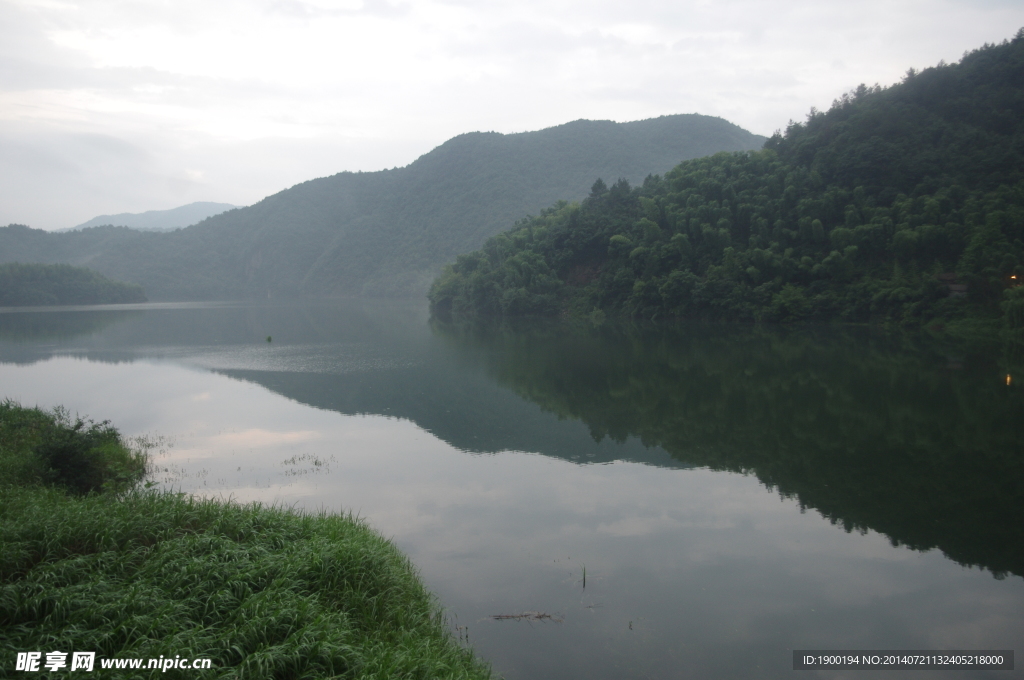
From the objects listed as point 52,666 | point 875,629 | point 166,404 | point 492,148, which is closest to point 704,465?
point 875,629

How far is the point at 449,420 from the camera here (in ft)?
51.1

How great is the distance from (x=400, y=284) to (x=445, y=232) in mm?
11454

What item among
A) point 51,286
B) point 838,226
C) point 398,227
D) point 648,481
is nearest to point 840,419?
point 648,481

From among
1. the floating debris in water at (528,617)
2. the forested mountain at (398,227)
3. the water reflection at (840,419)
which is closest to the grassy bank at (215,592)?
the floating debris in water at (528,617)

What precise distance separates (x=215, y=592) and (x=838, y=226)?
4219cm

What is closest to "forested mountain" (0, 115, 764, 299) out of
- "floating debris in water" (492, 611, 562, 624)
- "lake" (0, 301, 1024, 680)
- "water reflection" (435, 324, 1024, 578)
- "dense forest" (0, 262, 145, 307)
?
"dense forest" (0, 262, 145, 307)

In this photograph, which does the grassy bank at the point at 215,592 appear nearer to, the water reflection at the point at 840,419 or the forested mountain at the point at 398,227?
the water reflection at the point at 840,419

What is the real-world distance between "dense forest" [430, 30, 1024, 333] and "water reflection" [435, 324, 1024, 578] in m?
8.21

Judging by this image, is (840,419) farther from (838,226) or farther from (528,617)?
(838,226)

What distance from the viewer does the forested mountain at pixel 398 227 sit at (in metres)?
105

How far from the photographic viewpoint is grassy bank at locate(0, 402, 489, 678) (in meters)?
4.30

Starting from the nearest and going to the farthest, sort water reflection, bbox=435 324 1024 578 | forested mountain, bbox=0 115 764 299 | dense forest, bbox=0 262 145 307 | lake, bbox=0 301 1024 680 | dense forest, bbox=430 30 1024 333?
lake, bbox=0 301 1024 680 → water reflection, bbox=435 324 1024 578 → dense forest, bbox=430 30 1024 333 → dense forest, bbox=0 262 145 307 → forested mountain, bbox=0 115 764 299

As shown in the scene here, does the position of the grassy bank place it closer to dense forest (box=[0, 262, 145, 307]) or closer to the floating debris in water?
the floating debris in water

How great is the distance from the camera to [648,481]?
10.8 m
